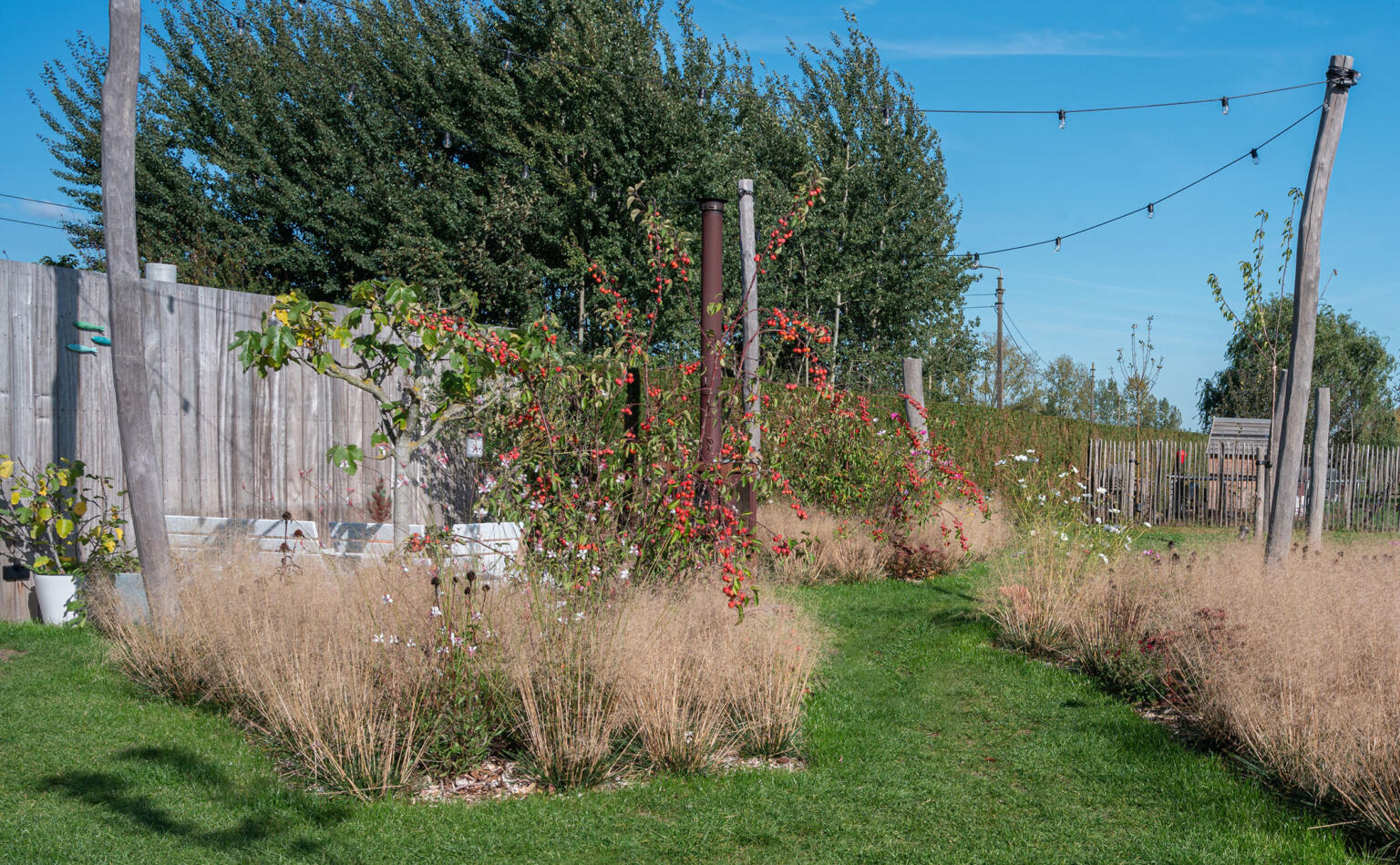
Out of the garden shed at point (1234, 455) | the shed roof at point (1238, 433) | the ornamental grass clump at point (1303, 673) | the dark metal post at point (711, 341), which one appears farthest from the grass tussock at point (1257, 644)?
the shed roof at point (1238, 433)

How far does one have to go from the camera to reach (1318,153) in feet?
18.9

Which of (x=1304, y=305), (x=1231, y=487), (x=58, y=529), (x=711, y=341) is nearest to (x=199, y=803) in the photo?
(x=58, y=529)

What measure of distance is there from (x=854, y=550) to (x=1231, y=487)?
10.3m

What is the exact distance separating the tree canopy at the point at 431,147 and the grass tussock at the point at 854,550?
25.5ft

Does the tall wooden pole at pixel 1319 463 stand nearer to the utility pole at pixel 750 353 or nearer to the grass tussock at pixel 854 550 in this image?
the grass tussock at pixel 854 550

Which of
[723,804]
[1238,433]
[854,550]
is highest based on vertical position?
[1238,433]

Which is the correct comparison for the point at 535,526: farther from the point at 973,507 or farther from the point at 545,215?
the point at 545,215

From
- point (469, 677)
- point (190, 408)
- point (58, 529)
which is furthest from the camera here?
point (190, 408)

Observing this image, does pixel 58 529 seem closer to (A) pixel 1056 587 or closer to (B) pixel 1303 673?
(A) pixel 1056 587

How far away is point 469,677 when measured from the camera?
11.9ft

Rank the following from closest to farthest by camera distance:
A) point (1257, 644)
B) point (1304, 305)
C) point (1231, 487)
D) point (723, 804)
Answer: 1. point (723, 804)
2. point (1257, 644)
3. point (1304, 305)
4. point (1231, 487)

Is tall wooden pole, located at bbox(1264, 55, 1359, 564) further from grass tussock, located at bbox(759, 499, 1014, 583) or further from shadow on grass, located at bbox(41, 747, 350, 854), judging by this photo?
shadow on grass, located at bbox(41, 747, 350, 854)

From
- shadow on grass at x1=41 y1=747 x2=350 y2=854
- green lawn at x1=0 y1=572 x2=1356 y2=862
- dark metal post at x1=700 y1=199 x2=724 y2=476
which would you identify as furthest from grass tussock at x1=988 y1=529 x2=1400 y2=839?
shadow on grass at x1=41 y1=747 x2=350 y2=854

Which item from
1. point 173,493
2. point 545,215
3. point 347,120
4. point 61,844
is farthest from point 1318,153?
point 347,120
